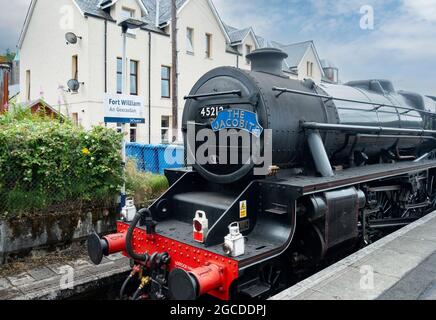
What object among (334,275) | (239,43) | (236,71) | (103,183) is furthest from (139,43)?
(334,275)

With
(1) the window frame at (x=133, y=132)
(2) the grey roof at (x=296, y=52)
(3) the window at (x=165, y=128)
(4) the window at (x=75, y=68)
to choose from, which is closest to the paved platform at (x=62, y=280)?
(1) the window frame at (x=133, y=132)

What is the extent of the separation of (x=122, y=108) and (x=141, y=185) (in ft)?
4.42

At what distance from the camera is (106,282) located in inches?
182

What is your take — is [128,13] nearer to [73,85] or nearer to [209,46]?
[73,85]

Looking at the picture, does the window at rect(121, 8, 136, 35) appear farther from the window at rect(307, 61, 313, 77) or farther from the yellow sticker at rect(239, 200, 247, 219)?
the window at rect(307, 61, 313, 77)

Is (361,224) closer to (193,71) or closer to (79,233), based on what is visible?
(79,233)

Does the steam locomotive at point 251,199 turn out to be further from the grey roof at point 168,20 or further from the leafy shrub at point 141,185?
the grey roof at point 168,20

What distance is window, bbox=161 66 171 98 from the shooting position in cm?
2031

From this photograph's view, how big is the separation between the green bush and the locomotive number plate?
72.9 inches

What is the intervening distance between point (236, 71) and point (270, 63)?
0.79 meters

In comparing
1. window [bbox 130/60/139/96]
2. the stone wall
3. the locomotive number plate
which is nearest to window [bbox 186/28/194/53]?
window [bbox 130/60/139/96]

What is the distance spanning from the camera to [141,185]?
6375mm

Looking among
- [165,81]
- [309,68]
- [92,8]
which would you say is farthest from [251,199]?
[309,68]

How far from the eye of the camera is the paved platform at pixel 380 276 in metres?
3.36
